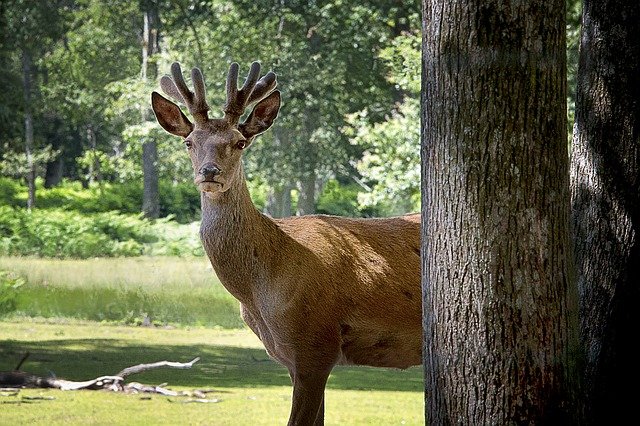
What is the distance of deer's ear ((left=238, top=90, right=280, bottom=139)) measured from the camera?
11.5 ft

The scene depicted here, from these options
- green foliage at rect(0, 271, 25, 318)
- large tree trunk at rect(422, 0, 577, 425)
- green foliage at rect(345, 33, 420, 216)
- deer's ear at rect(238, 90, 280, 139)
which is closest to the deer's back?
deer's ear at rect(238, 90, 280, 139)

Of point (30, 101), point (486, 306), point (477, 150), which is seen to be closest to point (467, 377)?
point (486, 306)

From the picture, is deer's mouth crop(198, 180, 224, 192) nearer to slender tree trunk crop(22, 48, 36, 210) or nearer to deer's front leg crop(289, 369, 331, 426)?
deer's front leg crop(289, 369, 331, 426)

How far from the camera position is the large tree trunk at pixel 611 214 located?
3498 millimetres

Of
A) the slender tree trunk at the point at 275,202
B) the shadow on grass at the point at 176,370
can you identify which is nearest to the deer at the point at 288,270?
the shadow on grass at the point at 176,370

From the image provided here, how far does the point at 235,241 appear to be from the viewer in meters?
3.46

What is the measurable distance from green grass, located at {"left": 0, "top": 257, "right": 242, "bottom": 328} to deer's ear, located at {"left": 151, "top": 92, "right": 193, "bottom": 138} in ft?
20.5

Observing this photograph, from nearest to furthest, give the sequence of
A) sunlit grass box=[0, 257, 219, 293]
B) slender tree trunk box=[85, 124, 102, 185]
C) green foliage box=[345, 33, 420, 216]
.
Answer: sunlit grass box=[0, 257, 219, 293] → green foliage box=[345, 33, 420, 216] → slender tree trunk box=[85, 124, 102, 185]

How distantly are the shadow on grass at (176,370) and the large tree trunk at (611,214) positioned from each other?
12.9 feet

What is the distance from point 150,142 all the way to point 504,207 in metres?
9.65

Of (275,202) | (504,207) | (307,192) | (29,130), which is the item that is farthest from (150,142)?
(504,207)

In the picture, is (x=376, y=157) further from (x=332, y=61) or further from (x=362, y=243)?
(x=362, y=243)

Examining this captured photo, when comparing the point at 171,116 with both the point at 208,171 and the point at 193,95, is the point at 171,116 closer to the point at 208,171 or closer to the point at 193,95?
the point at 193,95

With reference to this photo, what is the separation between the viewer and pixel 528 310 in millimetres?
2553
